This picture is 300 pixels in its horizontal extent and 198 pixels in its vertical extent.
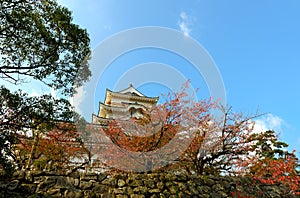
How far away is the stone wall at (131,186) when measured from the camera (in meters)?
4.38

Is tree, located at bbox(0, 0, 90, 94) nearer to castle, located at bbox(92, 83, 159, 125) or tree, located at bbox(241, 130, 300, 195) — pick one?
tree, located at bbox(241, 130, 300, 195)

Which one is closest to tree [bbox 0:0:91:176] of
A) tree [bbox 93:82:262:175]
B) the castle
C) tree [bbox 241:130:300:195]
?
tree [bbox 93:82:262:175]

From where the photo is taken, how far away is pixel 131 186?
4.95 meters

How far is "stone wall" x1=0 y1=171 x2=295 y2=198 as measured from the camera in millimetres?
4385

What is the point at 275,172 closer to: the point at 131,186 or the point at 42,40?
the point at 131,186

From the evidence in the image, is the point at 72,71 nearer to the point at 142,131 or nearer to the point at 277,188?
the point at 142,131

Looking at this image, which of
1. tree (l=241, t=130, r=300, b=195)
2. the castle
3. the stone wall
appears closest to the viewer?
the stone wall

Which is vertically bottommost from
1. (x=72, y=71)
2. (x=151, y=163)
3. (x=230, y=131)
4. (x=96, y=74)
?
(x=151, y=163)

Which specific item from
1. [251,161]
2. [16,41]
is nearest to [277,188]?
[251,161]

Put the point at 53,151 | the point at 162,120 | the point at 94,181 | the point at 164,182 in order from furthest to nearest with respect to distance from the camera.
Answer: the point at 53,151, the point at 162,120, the point at 164,182, the point at 94,181

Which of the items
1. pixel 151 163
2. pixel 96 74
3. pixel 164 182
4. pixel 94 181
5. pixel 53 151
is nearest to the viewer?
pixel 94 181

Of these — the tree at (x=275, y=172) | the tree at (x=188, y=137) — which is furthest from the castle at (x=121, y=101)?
the tree at (x=275, y=172)

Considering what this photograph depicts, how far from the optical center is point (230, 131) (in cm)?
757

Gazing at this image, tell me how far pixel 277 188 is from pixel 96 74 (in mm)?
5898
